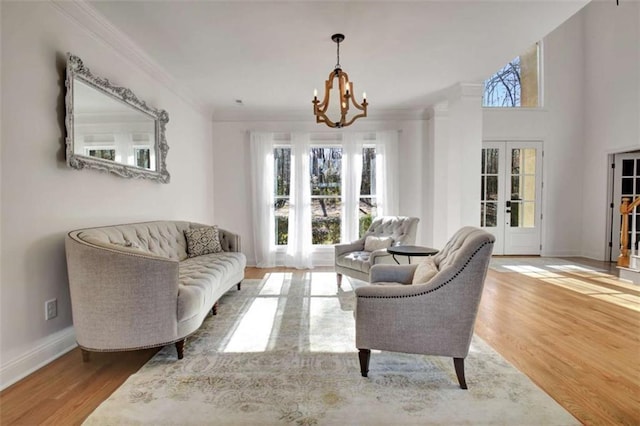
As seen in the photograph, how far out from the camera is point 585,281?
4.33m

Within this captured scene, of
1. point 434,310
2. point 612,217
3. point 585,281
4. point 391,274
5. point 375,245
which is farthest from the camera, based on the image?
point 612,217

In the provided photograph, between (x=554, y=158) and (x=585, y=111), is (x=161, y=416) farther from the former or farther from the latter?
(x=585, y=111)

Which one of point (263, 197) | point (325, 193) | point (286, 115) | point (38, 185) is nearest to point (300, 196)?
point (325, 193)

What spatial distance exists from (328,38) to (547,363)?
3.01 m

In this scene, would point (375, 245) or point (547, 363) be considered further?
point (375, 245)

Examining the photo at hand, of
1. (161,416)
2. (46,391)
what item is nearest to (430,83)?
(161,416)

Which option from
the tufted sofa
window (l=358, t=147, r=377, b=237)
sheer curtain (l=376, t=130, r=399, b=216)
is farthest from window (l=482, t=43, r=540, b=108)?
the tufted sofa

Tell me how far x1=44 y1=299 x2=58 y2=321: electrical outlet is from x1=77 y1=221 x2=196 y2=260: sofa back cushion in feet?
1.66

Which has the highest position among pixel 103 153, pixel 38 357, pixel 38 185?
pixel 103 153

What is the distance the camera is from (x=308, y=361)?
2.20 m

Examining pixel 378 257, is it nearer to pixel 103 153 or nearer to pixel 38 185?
pixel 103 153

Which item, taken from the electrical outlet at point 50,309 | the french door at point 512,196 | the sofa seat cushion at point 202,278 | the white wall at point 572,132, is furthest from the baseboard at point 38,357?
the white wall at point 572,132

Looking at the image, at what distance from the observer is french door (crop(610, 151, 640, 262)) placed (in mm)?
5621

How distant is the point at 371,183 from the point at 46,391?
183 inches
